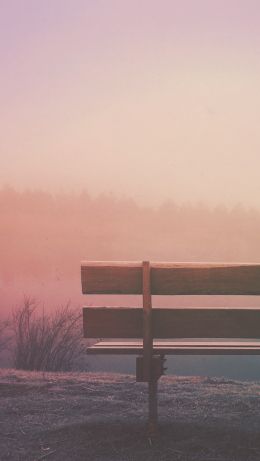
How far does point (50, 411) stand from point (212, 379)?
2587 millimetres

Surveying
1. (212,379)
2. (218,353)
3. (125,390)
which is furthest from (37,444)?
(212,379)

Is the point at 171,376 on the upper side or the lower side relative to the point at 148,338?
lower

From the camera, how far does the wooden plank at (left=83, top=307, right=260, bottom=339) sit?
4375mm

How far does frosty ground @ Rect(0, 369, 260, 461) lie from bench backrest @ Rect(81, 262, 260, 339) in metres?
0.69

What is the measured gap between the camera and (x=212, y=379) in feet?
24.8

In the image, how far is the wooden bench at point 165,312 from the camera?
4.33 metres

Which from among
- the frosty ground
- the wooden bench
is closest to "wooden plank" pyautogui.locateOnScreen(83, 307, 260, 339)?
the wooden bench

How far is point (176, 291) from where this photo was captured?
A: 4.36 metres

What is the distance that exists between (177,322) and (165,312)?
0.34 ft

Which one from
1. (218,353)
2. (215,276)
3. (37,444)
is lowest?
(37,444)

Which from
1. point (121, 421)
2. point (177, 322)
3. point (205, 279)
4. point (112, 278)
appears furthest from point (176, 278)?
point (121, 421)

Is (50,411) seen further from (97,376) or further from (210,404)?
(97,376)

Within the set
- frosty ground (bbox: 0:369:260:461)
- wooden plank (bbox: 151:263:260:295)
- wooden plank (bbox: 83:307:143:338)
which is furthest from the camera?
wooden plank (bbox: 83:307:143:338)

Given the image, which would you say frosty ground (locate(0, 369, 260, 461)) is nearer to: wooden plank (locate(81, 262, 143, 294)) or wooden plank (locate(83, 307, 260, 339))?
wooden plank (locate(83, 307, 260, 339))
